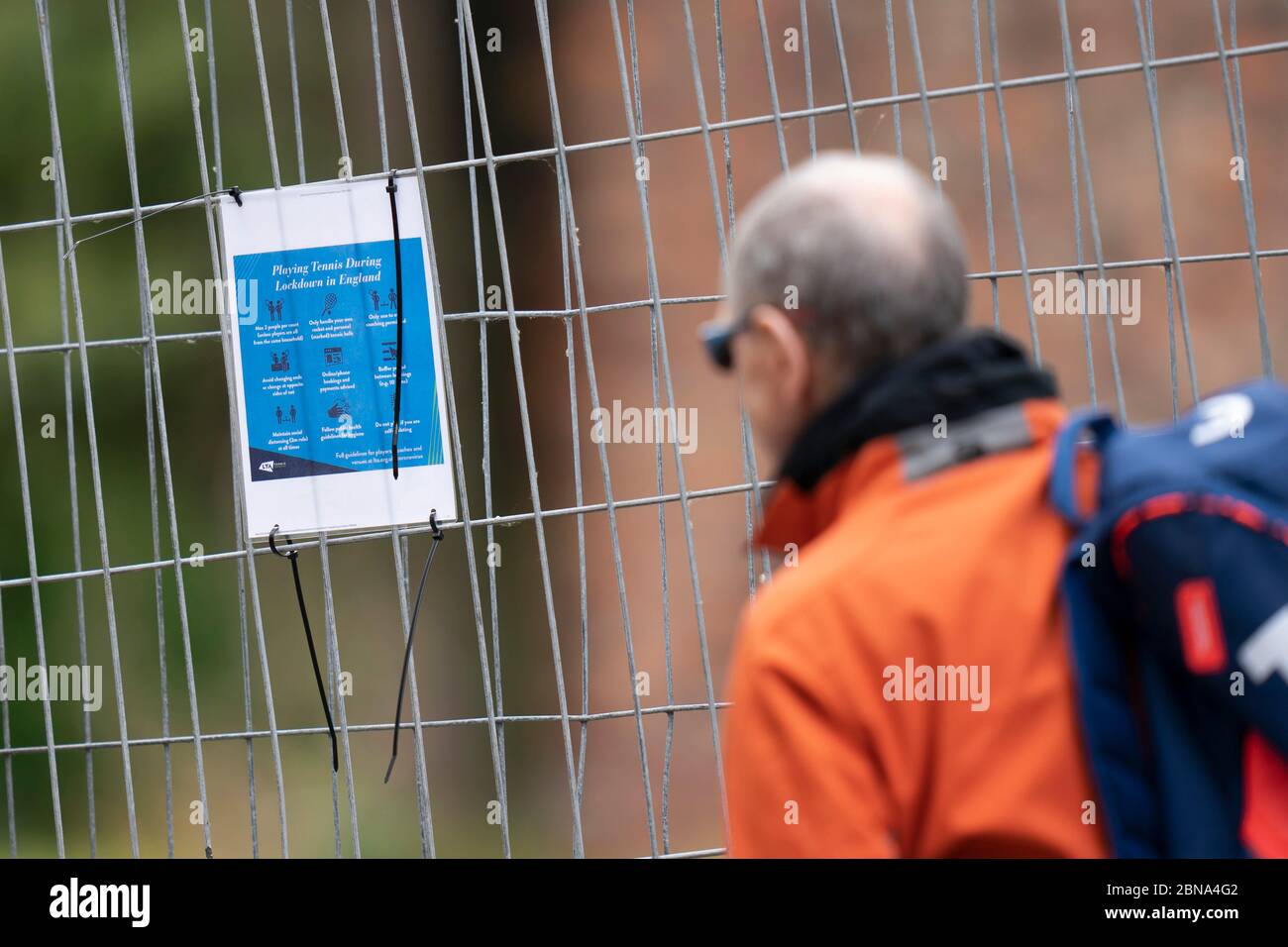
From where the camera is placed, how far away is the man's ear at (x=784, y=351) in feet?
4.32

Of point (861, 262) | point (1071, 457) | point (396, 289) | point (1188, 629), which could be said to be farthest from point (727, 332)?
point (396, 289)

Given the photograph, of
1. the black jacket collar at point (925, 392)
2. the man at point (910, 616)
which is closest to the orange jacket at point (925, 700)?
the man at point (910, 616)

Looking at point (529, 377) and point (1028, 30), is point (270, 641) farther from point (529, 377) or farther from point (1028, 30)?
point (1028, 30)

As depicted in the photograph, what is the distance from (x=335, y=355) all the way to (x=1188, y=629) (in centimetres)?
169

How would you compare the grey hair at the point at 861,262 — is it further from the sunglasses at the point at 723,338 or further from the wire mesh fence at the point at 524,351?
the wire mesh fence at the point at 524,351

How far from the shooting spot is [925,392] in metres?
1.23

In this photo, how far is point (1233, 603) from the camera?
1048 mm

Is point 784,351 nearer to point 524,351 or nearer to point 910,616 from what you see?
point 910,616

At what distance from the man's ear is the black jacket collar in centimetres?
6

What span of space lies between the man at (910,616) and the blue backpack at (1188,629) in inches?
1.2

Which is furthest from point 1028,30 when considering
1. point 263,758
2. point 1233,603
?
point 263,758

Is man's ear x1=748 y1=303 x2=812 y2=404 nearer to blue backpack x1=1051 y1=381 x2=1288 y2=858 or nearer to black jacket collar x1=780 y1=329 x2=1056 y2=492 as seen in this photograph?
black jacket collar x1=780 y1=329 x2=1056 y2=492

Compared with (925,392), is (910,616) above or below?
below

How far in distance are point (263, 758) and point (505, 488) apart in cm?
134
